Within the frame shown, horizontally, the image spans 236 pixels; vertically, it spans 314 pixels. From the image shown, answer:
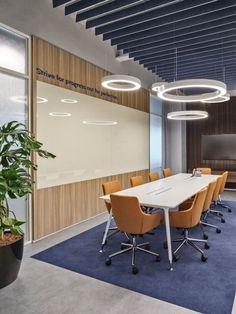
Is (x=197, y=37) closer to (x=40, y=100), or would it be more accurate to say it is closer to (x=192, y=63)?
(x=192, y=63)

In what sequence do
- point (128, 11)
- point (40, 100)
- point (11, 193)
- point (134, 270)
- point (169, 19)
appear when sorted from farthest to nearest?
point (169, 19)
point (128, 11)
point (40, 100)
point (134, 270)
point (11, 193)

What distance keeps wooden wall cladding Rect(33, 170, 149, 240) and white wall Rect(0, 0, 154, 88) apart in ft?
8.32

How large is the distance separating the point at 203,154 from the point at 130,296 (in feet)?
24.2

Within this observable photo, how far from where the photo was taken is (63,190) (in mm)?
4516

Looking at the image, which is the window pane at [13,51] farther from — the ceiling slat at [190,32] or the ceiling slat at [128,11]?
the ceiling slat at [190,32]

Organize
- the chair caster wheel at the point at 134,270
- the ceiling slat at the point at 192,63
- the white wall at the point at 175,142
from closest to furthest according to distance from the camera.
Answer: the chair caster wheel at the point at 134,270 → the ceiling slat at the point at 192,63 → the white wall at the point at 175,142

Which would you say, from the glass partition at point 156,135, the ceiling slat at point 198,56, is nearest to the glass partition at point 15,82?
the ceiling slat at point 198,56

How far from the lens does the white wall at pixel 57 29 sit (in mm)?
3619

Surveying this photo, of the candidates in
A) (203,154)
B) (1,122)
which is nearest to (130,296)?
(1,122)

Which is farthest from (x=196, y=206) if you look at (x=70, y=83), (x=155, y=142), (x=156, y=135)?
(x=156, y=135)

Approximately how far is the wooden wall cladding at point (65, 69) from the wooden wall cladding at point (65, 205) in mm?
1850

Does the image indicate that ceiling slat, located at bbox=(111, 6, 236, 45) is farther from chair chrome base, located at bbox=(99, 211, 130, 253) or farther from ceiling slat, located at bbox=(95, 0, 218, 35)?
chair chrome base, located at bbox=(99, 211, 130, 253)

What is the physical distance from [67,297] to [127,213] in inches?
42.5

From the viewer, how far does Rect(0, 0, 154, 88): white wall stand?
11.9 feet
